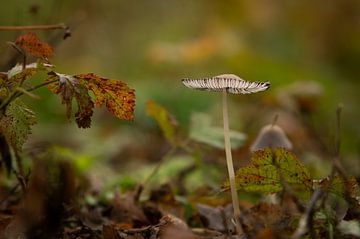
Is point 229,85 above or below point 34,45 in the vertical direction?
below

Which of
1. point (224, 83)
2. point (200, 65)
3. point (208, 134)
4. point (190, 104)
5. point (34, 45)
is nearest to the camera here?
point (224, 83)

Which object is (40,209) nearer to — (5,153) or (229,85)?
(5,153)

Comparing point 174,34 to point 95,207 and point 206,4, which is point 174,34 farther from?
point 95,207

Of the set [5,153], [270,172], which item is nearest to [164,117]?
[5,153]

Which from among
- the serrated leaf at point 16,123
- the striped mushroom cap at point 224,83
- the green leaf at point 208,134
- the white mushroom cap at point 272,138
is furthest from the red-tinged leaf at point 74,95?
the green leaf at point 208,134

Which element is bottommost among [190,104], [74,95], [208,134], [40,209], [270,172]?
[40,209]

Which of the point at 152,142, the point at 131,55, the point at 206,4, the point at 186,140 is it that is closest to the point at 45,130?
the point at 152,142

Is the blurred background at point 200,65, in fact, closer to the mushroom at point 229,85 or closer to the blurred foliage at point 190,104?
the blurred foliage at point 190,104
